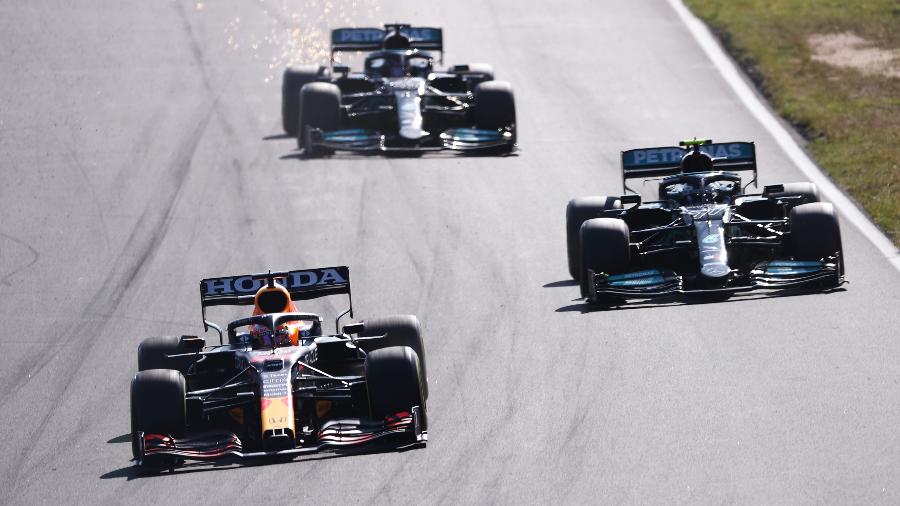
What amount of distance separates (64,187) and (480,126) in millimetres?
6561

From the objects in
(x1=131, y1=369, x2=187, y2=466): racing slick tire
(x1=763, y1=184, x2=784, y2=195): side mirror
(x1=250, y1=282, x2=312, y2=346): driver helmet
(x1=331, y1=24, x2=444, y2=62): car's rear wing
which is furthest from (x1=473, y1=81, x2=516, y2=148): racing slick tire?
(x1=131, y1=369, x2=187, y2=466): racing slick tire

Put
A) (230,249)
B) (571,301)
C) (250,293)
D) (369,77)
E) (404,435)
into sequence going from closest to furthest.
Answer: (404,435) → (250,293) → (571,301) → (230,249) → (369,77)

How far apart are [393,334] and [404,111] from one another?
1135 centimetres

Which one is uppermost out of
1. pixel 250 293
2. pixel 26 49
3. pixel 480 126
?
pixel 26 49

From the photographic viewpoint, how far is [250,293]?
Answer: 17.2 metres

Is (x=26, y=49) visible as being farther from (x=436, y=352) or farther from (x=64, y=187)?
(x=436, y=352)

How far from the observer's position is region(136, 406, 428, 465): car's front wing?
14.7 m

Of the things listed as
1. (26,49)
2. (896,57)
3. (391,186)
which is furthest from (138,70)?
(896,57)

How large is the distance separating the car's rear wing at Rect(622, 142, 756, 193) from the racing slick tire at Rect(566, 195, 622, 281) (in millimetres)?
428

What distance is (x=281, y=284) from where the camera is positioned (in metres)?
17.2

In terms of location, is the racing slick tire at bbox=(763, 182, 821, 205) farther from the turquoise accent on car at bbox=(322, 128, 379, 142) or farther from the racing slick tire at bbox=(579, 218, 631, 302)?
the turquoise accent on car at bbox=(322, 128, 379, 142)

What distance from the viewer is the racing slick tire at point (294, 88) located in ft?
98.2

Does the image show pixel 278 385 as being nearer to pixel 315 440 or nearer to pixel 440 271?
pixel 315 440

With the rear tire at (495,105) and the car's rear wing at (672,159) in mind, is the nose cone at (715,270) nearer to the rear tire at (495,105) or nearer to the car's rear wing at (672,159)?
the car's rear wing at (672,159)
